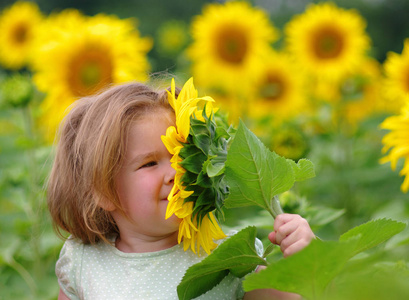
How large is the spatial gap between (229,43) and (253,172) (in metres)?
1.86

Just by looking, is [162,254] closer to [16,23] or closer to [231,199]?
[231,199]

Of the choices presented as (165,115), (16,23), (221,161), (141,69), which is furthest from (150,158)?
(16,23)

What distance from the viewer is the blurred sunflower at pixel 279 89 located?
8.31ft

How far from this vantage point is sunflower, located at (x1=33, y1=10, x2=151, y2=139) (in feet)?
6.14

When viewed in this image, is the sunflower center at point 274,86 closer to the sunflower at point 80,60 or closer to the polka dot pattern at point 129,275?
the sunflower at point 80,60

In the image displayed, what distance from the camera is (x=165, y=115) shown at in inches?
36.7

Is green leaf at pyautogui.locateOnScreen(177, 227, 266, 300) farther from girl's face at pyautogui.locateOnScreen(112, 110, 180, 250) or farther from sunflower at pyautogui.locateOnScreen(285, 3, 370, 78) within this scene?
sunflower at pyautogui.locateOnScreen(285, 3, 370, 78)

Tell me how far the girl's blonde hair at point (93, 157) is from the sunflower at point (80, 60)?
769 millimetres

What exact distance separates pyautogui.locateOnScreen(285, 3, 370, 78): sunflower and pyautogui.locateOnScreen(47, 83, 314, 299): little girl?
1.51 meters

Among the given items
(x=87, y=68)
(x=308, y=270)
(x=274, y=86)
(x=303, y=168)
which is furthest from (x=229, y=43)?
(x=308, y=270)

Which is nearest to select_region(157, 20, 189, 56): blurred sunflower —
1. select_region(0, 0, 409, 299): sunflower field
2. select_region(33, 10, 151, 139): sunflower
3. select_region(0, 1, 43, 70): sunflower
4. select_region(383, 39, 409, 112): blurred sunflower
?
select_region(0, 0, 409, 299): sunflower field

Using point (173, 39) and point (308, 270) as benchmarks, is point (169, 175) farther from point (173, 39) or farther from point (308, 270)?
point (173, 39)

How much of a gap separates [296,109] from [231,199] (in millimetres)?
1916

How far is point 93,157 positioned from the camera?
969mm
